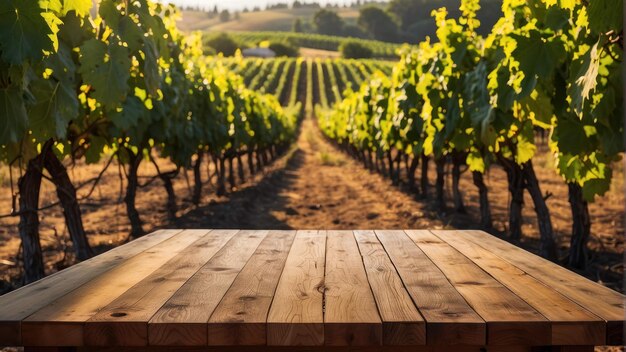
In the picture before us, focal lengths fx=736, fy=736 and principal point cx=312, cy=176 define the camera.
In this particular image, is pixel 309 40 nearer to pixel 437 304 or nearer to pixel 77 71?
pixel 77 71

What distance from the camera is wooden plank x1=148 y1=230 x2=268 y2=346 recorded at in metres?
1.99

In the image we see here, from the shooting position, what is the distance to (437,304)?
2.22 metres

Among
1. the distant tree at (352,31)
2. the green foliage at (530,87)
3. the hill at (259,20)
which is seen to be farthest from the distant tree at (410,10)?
the hill at (259,20)

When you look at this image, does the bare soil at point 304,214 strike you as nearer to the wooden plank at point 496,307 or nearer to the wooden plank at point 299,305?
the wooden plank at point 299,305

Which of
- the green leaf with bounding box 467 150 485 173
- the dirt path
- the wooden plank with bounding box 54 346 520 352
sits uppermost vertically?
the wooden plank with bounding box 54 346 520 352

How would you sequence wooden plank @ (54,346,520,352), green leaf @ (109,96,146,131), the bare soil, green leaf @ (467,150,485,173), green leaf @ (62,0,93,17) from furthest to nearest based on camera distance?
1. green leaf @ (467,150,485,173)
2. the bare soil
3. green leaf @ (109,96,146,131)
4. green leaf @ (62,0,93,17)
5. wooden plank @ (54,346,520,352)

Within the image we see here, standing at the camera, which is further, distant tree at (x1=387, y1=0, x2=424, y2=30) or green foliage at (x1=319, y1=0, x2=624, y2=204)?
distant tree at (x1=387, y1=0, x2=424, y2=30)

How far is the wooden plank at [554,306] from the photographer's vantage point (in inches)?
79.7

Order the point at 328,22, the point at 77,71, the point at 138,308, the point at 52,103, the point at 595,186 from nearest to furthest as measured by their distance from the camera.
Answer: the point at 138,308 → the point at 52,103 → the point at 77,71 → the point at 595,186 → the point at 328,22

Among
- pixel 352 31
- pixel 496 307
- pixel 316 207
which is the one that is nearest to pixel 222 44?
pixel 352 31

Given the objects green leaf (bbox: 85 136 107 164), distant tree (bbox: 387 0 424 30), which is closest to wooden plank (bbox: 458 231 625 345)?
green leaf (bbox: 85 136 107 164)

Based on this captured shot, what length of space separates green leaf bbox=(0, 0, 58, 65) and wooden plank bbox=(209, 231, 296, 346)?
1244 mm

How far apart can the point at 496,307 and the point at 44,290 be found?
57.3 inches

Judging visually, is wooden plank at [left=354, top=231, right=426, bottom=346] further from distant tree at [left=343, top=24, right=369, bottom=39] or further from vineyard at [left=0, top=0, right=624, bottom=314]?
distant tree at [left=343, top=24, right=369, bottom=39]
